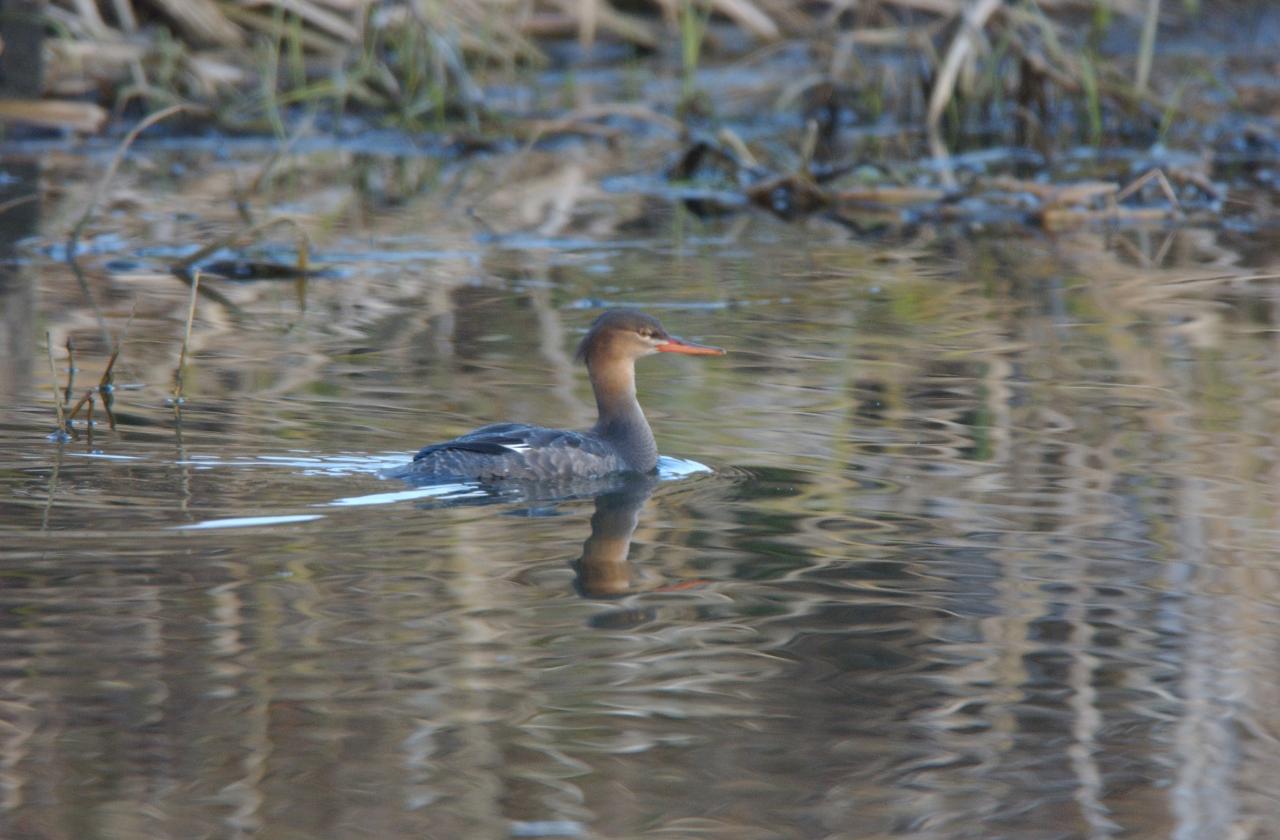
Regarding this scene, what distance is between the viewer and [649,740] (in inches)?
153

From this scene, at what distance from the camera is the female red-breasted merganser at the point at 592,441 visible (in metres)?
5.81

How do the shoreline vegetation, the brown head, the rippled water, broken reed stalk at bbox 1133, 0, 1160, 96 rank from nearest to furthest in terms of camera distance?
the rippled water, the brown head, the shoreline vegetation, broken reed stalk at bbox 1133, 0, 1160, 96

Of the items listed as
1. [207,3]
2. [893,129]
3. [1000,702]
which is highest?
[207,3]

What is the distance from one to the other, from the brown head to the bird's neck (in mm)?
42

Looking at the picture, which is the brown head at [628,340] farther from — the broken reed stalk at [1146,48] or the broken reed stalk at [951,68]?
the broken reed stalk at [1146,48]

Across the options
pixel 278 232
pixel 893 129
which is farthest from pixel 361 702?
pixel 893 129

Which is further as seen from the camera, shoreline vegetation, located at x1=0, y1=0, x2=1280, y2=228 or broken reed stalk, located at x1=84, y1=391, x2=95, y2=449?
shoreline vegetation, located at x1=0, y1=0, x2=1280, y2=228

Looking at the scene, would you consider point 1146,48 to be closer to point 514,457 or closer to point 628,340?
point 628,340

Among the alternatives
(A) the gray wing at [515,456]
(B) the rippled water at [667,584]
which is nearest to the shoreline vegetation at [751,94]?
(B) the rippled water at [667,584]

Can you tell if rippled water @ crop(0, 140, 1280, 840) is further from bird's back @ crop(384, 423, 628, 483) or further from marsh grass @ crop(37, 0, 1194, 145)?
marsh grass @ crop(37, 0, 1194, 145)

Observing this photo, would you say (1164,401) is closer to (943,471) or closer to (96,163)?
(943,471)

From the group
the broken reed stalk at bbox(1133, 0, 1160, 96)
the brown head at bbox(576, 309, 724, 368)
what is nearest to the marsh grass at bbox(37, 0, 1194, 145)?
the broken reed stalk at bbox(1133, 0, 1160, 96)

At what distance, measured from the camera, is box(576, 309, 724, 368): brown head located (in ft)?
21.7

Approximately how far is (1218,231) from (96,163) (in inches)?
278
